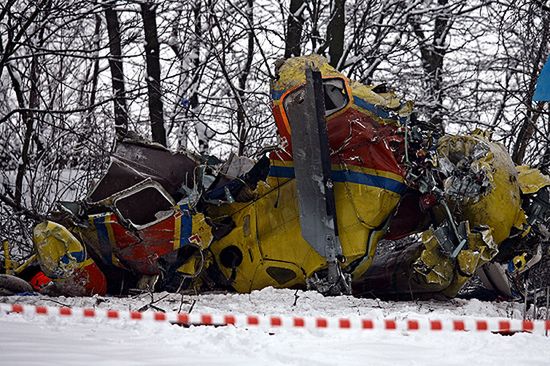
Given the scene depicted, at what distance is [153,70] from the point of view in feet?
35.7

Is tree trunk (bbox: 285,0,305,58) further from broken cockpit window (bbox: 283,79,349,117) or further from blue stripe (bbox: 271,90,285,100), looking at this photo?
broken cockpit window (bbox: 283,79,349,117)

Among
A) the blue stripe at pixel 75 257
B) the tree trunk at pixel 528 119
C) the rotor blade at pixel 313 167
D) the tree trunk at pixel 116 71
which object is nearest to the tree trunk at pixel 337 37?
the tree trunk at pixel 528 119

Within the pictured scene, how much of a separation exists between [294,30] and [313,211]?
5.48 meters

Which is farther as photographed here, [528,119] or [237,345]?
[528,119]

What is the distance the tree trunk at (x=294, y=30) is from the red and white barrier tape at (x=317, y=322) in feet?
21.6

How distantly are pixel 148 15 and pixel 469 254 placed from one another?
6.43 metres

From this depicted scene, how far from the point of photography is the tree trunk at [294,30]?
34.2ft

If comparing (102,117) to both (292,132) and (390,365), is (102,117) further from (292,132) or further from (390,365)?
(390,365)

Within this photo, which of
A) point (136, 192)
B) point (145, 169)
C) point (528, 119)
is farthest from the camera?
Answer: point (528, 119)

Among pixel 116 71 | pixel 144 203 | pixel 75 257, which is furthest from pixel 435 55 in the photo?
pixel 75 257

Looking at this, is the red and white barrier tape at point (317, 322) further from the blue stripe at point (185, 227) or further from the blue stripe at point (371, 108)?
the blue stripe at point (371, 108)

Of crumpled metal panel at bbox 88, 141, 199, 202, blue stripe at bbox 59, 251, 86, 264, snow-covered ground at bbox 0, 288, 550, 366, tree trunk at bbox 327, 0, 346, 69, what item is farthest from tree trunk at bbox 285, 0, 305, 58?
snow-covered ground at bbox 0, 288, 550, 366

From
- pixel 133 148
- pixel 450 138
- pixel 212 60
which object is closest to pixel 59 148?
pixel 212 60

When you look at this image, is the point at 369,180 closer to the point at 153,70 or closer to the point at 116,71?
the point at 153,70
